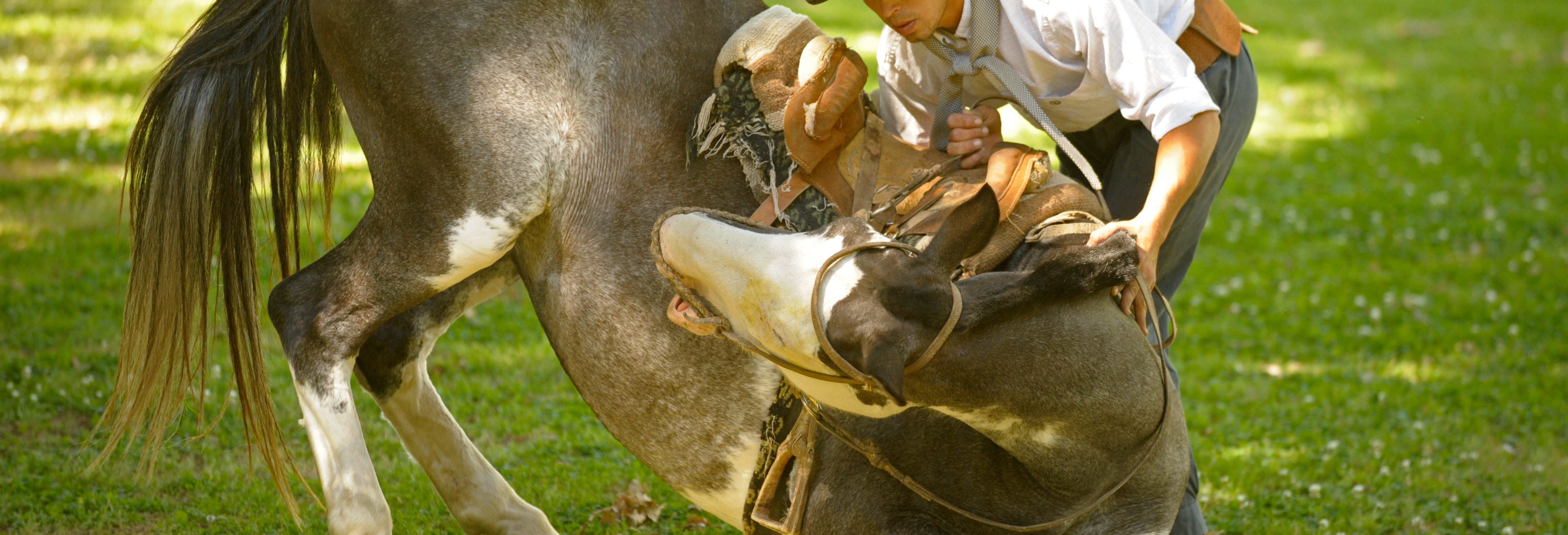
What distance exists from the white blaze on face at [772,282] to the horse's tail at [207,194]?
4.74 feet

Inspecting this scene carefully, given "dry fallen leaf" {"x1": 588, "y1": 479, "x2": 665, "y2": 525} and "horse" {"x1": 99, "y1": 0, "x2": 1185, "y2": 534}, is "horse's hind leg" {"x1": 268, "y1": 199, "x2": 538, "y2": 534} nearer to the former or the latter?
"horse" {"x1": 99, "y1": 0, "x2": 1185, "y2": 534}

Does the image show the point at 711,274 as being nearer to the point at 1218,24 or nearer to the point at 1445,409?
the point at 1218,24

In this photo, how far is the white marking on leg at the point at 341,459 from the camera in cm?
282

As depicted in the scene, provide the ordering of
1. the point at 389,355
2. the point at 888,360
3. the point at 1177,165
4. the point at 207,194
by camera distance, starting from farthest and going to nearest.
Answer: the point at 389,355, the point at 207,194, the point at 1177,165, the point at 888,360

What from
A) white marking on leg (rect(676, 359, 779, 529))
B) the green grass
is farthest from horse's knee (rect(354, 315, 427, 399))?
white marking on leg (rect(676, 359, 779, 529))

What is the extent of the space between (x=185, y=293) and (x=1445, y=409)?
456 cm

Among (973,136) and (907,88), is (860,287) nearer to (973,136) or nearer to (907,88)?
(973,136)

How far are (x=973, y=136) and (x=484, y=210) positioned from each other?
3.71 ft

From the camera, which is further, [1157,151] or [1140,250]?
[1157,151]

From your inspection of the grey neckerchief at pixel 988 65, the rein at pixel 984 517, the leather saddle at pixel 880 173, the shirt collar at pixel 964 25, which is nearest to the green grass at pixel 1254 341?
the rein at pixel 984 517

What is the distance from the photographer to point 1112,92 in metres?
2.50

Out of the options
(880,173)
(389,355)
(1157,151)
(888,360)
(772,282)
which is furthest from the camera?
(389,355)

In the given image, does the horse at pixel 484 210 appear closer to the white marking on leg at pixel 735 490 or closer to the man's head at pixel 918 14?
the white marking on leg at pixel 735 490

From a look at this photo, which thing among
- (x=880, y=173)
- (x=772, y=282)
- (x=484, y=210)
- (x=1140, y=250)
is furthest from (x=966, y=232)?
(x=484, y=210)
